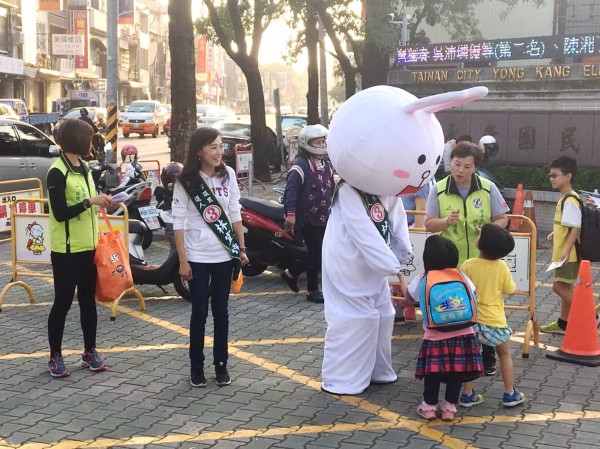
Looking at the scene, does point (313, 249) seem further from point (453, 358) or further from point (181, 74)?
point (181, 74)

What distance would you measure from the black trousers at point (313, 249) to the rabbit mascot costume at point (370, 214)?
249 centimetres

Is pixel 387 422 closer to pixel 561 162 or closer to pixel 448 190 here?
pixel 448 190

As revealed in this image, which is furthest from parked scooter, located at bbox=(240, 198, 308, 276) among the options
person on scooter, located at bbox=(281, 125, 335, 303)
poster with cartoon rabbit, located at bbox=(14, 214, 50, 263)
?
poster with cartoon rabbit, located at bbox=(14, 214, 50, 263)

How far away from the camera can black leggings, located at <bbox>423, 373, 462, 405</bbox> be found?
504cm

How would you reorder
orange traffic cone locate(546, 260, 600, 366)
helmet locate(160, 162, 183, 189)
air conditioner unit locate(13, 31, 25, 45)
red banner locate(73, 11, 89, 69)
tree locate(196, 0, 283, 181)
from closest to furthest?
orange traffic cone locate(546, 260, 600, 366)
helmet locate(160, 162, 183, 189)
tree locate(196, 0, 283, 181)
air conditioner unit locate(13, 31, 25, 45)
red banner locate(73, 11, 89, 69)

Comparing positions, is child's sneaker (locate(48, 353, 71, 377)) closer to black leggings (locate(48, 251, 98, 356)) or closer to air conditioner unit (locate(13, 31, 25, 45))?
black leggings (locate(48, 251, 98, 356))

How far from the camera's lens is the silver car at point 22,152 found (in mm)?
13195

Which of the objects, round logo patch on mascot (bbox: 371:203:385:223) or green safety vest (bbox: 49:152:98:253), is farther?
green safety vest (bbox: 49:152:98:253)

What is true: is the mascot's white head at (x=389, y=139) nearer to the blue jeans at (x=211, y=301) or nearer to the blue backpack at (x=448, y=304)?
the blue backpack at (x=448, y=304)

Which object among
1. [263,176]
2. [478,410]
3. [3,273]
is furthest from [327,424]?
[263,176]

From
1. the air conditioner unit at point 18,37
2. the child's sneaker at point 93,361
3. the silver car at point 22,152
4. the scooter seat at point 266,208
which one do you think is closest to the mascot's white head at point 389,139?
the child's sneaker at point 93,361

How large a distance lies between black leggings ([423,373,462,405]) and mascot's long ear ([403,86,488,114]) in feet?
5.39

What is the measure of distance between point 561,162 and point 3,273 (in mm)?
6203

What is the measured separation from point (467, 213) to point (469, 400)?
1393mm
